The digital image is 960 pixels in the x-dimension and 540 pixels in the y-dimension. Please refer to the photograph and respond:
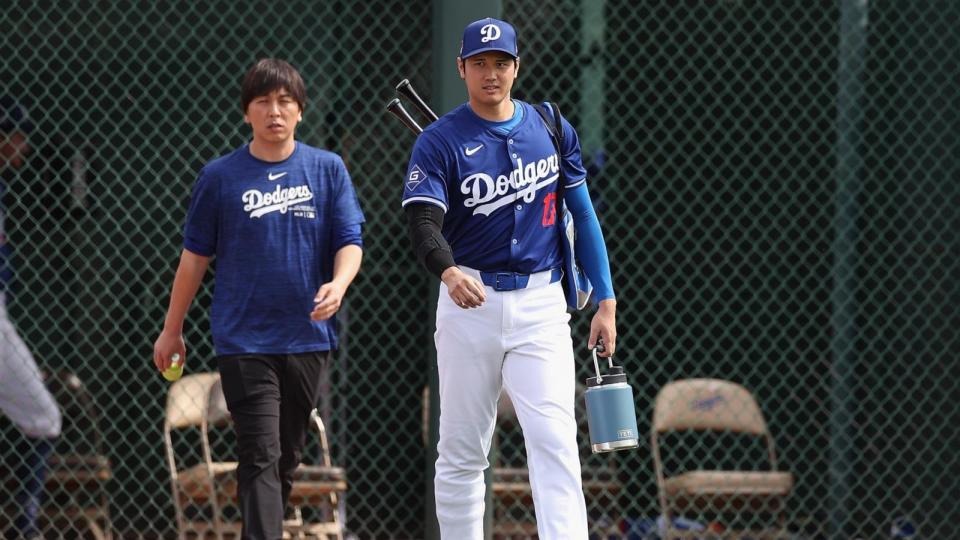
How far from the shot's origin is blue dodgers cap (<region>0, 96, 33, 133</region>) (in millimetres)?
5602

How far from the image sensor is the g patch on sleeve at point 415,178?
3740 mm

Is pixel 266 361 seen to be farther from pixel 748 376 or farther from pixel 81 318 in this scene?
pixel 748 376

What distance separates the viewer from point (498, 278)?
3791 mm

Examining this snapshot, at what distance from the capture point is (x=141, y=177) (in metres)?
5.94

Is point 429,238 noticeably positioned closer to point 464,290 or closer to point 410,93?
point 464,290

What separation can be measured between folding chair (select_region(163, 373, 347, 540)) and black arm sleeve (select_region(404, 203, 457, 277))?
152cm

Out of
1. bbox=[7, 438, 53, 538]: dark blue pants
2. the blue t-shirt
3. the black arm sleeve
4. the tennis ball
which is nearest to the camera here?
the black arm sleeve

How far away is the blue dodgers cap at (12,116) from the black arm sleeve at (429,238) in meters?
2.57

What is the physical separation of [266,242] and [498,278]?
0.87 meters

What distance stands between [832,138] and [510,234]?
2918mm

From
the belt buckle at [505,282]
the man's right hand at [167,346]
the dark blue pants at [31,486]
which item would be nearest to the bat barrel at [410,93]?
the belt buckle at [505,282]

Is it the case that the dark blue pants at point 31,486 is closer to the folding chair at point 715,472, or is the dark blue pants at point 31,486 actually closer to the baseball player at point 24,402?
the baseball player at point 24,402

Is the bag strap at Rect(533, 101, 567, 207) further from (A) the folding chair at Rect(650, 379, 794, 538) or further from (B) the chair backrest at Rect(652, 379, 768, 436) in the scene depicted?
(B) the chair backrest at Rect(652, 379, 768, 436)

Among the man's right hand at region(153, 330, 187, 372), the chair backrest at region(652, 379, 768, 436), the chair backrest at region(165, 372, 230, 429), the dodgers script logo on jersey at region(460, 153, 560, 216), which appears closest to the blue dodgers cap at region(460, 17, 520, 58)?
the dodgers script logo on jersey at region(460, 153, 560, 216)
